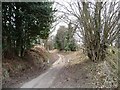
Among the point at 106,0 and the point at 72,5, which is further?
the point at 72,5

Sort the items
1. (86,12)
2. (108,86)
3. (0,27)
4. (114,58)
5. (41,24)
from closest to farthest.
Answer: (114,58), (108,86), (0,27), (86,12), (41,24)

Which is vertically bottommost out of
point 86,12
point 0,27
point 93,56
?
point 93,56

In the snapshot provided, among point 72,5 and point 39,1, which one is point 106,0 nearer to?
point 72,5

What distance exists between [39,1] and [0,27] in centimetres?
362

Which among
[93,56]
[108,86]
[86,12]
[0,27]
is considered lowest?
[108,86]

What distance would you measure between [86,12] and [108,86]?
709cm

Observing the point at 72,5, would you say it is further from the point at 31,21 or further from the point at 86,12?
the point at 31,21

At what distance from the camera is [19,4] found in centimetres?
1529

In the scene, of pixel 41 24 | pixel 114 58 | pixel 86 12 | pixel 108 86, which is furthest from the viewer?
pixel 41 24

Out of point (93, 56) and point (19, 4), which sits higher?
point (19, 4)

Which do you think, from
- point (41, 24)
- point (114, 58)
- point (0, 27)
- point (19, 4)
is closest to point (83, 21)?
point (41, 24)

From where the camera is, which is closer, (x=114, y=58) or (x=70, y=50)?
(x=114, y=58)

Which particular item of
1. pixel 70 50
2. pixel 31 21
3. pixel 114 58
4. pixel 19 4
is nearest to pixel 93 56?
pixel 31 21

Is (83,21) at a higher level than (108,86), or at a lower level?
higher
